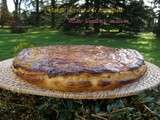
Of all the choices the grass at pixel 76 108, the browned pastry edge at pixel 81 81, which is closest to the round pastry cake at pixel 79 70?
the browned pastry edge at pixel 81 81

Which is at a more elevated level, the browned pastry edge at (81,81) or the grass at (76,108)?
the browned pastry edge at (81,81)

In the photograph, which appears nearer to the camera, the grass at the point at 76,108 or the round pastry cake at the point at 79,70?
the round pastry cake at the point at 79,70

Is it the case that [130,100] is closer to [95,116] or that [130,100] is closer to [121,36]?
[95,116]

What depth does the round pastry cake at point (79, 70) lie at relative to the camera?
2.77 meters

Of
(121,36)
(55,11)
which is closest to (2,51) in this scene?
(121,36)

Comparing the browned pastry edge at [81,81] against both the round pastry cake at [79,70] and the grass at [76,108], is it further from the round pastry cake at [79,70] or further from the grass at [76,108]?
the grass at [76,108]

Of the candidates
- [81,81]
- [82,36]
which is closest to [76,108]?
[81,81]

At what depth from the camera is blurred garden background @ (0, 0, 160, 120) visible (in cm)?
296

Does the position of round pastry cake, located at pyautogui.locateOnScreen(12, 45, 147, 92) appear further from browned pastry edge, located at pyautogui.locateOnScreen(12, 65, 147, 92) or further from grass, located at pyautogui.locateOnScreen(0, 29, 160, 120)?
grass, located at pyautogui.locateOnScreen(0, 29, 160, 120)

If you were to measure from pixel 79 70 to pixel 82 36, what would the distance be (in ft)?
46.1

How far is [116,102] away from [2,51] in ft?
27.3

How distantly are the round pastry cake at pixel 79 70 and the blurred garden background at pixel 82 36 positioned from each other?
8.3 inches

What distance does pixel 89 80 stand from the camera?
276 cm

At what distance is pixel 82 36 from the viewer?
1680 centimetres
